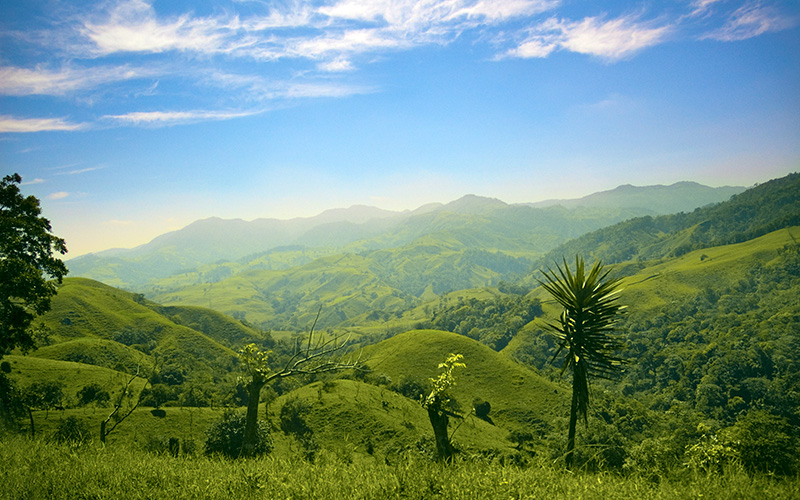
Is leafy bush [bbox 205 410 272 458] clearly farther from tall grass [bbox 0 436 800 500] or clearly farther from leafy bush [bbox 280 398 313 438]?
tall grass [bbox 0 436 800 500]

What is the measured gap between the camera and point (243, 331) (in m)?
176

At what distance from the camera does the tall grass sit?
20.0ft

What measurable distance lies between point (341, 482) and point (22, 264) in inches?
912

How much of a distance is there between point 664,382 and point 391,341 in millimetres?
82541

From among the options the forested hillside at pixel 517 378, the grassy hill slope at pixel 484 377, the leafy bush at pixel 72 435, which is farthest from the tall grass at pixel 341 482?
the grassy hill slope at pixel 484 377

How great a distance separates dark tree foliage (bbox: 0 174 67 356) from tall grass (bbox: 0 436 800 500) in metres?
16.0

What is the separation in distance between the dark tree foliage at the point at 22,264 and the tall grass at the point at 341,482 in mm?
15964

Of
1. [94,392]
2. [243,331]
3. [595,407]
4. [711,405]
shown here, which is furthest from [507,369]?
[243,331]

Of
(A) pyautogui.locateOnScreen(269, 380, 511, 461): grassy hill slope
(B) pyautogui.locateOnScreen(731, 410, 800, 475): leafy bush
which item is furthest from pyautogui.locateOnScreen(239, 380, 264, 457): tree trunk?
(A) pyautogui.locateOnScreen(269, 380, 511, 461): grassy hill slope

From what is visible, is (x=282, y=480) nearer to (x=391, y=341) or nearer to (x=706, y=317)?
(x=391, y=341)

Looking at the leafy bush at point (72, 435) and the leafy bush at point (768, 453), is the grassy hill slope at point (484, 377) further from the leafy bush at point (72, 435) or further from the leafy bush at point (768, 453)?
the leafy bush at point (768, 453)

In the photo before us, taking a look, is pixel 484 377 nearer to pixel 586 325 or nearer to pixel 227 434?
pixel 227 434

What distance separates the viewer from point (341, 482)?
21.6 feet

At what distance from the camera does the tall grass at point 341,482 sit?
6.10 m
